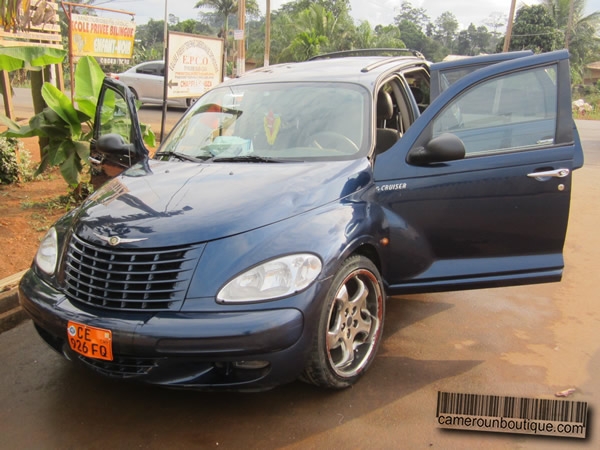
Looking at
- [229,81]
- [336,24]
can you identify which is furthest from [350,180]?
[336,24]

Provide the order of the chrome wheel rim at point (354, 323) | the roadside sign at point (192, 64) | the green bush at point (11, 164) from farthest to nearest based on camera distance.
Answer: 1. the roadside sign at point (192, 64)
2. the green bush at point (11, 164)
3. the chrome wheel rim at point (354, 323)

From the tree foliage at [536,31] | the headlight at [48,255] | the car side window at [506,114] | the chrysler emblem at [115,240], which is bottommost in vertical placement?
the headlight at [48,255]

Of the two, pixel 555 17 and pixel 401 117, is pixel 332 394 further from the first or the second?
pixel 555 17

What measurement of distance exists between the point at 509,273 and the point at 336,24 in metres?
33.2

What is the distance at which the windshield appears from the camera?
3.77 meters

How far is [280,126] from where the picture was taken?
13.0ft

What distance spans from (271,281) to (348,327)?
71 centimetres

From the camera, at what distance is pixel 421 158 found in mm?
3605

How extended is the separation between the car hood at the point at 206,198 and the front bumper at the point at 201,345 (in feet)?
1.28

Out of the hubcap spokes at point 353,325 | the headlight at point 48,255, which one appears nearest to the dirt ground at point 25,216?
the headlight at point 48,255

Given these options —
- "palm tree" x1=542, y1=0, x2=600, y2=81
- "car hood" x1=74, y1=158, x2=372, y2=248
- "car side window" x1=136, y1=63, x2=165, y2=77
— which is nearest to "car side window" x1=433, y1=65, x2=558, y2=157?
"car hood" x1=74, y1=158, x2=372, y2=248

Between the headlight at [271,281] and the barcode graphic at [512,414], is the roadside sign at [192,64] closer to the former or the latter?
the headlight at [271,281]

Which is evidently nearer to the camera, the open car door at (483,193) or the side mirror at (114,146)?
the open car door at (483,193)

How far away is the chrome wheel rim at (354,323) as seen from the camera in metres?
3.09
